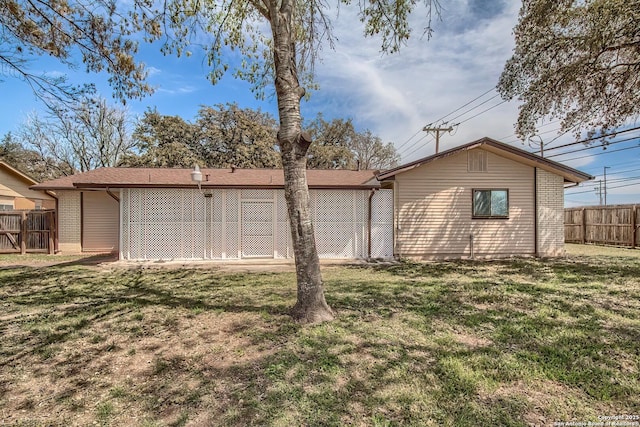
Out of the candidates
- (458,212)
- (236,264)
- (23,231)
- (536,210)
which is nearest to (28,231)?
(23,231)

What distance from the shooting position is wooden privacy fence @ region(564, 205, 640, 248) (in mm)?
13492

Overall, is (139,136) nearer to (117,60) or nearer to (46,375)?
(117,60)

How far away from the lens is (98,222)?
12453 millimetres

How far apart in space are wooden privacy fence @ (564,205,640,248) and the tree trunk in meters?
16.2

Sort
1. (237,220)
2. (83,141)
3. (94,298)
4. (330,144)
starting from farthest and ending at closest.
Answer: (330,144), (83,141), (237,220), (94,298)

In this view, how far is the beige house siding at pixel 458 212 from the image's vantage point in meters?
10.8

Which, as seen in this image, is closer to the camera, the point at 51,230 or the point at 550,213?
the point at 550,213

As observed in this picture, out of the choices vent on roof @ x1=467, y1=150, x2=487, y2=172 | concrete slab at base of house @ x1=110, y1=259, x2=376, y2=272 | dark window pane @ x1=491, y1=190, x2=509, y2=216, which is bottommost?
concrete slab at base of house @ x1=110, y1=259, x2=376, y2=272

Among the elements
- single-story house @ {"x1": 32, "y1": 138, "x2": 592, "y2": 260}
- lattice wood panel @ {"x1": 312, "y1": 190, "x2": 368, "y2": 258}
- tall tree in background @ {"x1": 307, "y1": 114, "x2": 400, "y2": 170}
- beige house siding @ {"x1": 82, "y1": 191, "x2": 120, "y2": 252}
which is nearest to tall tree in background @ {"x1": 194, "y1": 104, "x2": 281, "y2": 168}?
tall tree in background @ {"x1": 307, "y1": 114, "x2": 400, "y2": 170}

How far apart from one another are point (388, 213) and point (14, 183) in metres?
18.0

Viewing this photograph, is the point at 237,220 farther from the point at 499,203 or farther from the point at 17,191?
the point at 17,191

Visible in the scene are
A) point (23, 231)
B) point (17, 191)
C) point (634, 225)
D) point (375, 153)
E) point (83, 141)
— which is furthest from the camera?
point (375, 153)

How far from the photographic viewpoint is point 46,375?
10.2ft

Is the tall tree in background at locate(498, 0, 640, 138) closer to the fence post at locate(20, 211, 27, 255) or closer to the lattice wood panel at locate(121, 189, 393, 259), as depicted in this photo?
the lattice wood panel at locate(121, 189, 393, 259)
